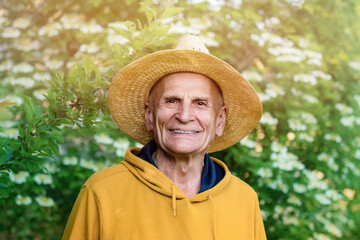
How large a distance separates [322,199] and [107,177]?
2.68m

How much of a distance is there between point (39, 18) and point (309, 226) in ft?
11.4

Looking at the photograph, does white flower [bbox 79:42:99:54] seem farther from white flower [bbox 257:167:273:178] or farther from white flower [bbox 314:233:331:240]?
white flower [bbox 314:233:331:240]

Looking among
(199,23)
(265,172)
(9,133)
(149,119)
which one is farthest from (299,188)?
(9,133)

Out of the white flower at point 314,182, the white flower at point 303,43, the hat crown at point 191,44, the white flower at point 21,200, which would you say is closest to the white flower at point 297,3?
the white flower at point 303,43

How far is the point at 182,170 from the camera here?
1945mm

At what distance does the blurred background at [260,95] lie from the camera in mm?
3742

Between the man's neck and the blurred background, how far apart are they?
164 centimetres

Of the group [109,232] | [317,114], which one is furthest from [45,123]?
[317,114]

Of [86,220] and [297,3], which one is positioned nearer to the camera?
[86,220]

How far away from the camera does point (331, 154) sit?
13.7 ft

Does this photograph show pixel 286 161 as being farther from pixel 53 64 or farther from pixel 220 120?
pixel 53 64

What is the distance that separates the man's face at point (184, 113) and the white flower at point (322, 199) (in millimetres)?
2307

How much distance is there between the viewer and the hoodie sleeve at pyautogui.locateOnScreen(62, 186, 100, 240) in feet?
5.56

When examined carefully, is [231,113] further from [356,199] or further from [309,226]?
[356,199]
